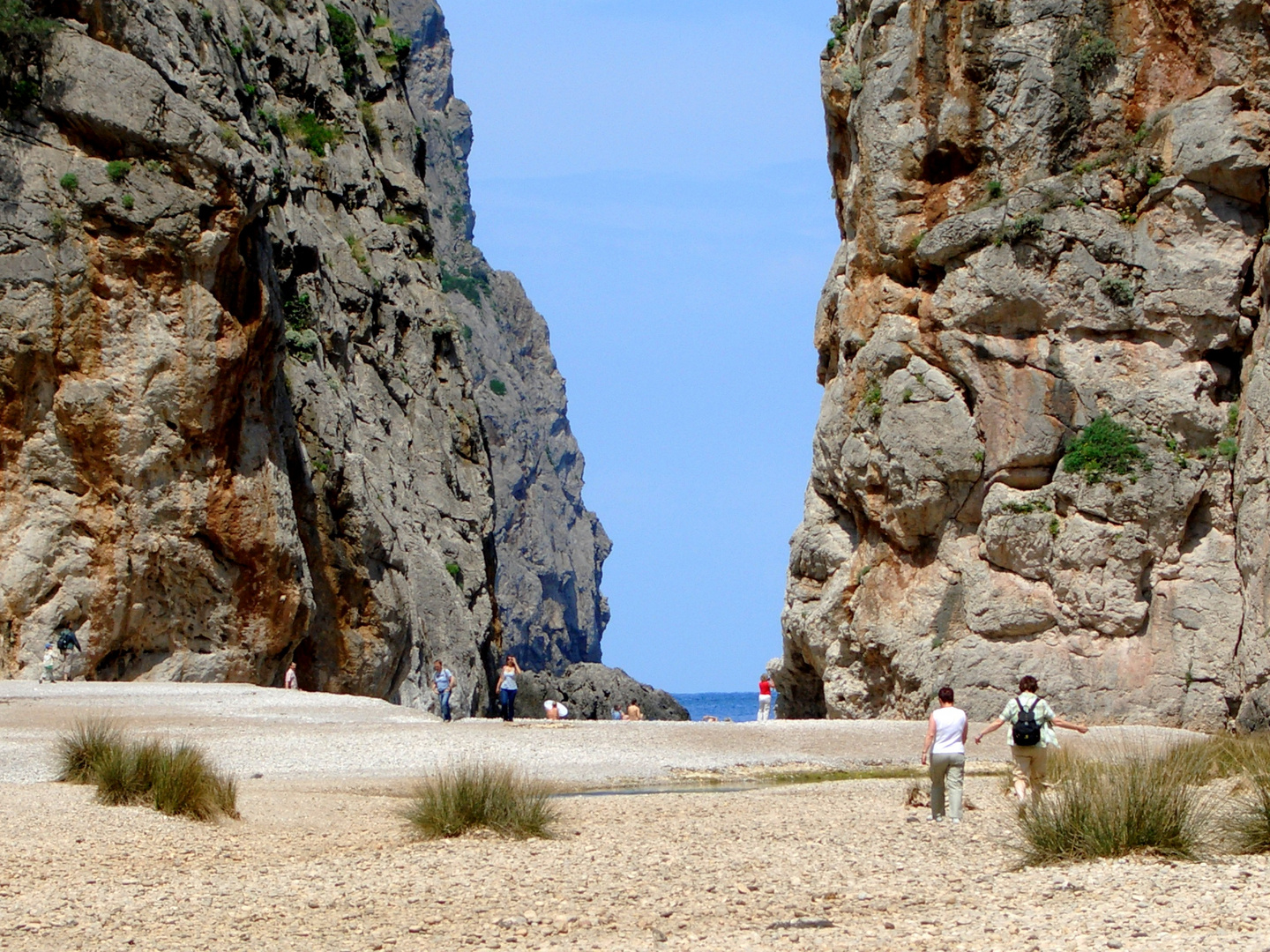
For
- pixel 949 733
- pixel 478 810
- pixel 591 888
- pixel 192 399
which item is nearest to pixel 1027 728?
pixel 949 733

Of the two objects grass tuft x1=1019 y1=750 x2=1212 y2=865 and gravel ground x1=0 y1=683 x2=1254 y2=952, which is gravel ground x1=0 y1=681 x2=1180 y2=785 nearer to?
gravel ground x1=0 y1=683 x2=1254 y2=952

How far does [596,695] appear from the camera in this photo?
52.2m

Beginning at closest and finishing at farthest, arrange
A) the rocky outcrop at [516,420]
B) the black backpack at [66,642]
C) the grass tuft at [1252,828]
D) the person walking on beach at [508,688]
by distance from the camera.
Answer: the grass tuft at [1252,828] < the person walking on beach at [508,688] < the black backpack at [66,642] < the rocky outcrop at [516,420]

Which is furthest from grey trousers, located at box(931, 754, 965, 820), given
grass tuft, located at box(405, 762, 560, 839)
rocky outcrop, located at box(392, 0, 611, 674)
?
rocky outcrop, located at box(392, 0, 611, 674)

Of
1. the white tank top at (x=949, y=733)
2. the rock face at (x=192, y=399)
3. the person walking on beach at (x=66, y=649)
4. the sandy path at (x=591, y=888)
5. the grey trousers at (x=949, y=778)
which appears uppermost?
the rock face at (x=192, y=399)

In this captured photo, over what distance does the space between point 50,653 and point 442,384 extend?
23641 mm

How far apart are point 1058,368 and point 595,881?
72.6ft

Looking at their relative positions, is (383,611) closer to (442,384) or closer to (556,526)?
(442,384)

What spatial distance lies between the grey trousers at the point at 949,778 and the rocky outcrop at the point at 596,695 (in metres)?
34.5

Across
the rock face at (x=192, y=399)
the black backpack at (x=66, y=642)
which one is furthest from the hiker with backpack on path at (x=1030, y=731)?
the rock face at (x=192, y=399)

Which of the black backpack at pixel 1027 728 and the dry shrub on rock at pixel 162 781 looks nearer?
the black backpack at pixel 1027 728

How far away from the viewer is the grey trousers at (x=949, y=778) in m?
14.7

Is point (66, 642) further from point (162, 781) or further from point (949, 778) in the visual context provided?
point (949, 778)

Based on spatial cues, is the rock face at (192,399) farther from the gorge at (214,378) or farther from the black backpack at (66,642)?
the black backpack at (66,642)
